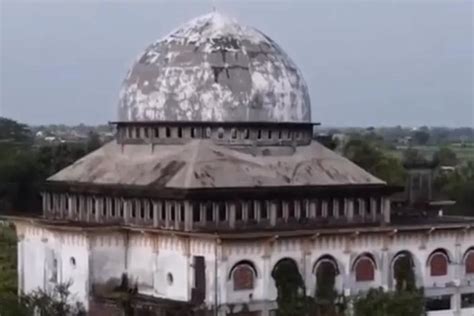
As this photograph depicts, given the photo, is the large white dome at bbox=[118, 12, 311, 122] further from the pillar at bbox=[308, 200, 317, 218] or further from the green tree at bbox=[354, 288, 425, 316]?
the green tree at bbox=[354, 288, 425, 316]

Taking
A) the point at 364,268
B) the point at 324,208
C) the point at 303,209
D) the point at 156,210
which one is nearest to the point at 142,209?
the point at 156,210

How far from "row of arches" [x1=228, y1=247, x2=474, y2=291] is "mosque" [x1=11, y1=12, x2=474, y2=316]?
1.8 inches

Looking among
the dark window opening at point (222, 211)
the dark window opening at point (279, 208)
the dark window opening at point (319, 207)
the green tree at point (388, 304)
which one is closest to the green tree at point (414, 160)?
the dark window opening at point (319, 207)

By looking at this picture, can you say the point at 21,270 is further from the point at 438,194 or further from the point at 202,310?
the point at 438,194

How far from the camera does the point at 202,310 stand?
37219mm

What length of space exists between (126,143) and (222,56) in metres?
4.31

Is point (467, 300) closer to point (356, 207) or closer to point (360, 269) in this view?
point (360, 269)

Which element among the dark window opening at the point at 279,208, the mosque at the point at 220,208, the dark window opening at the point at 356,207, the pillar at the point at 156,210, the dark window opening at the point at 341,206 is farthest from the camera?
the dark window opening at the point at 356,207

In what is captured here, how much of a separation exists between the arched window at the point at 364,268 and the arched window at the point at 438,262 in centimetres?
212

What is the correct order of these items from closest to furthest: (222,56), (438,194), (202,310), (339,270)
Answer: (202,310) → (339,270) → (222,56) → (438,194)

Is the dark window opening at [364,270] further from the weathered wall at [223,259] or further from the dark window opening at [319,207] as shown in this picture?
the dark window opening at [319,207]

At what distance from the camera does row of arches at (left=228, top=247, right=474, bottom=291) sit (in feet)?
124

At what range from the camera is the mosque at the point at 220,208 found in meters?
38.1

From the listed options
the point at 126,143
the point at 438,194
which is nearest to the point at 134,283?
the point at 126,143
